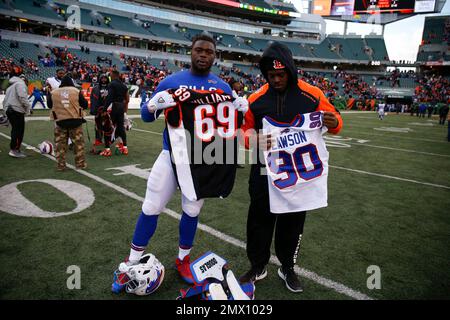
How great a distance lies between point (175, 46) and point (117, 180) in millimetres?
51723

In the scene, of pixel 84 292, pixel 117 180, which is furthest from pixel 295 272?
pixel 117 180

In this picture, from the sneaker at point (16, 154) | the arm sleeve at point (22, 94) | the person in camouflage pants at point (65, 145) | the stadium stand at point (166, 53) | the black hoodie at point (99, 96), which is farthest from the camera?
the stadium stand at point (166, 53)

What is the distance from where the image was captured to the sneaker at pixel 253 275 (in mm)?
2668

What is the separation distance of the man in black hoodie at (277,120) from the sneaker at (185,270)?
1.63 ft

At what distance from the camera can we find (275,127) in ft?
8.20

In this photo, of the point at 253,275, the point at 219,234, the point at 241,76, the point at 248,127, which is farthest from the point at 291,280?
the point at 241,76

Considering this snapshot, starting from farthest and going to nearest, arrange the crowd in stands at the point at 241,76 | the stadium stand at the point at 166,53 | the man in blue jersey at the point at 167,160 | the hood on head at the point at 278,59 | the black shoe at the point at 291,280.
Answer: the stadium stand at the point at 166,53, the crowd in stands at the point at 241,76, the black shoe at the point at 291,280, the man in blue jersey at the point at 167,160, the hood on head at the point at 278,59

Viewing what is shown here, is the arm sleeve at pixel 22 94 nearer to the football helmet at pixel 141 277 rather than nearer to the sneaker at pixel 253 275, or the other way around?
the football helmet at pixel 141 277

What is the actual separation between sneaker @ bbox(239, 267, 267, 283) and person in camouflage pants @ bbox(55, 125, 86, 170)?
4.79 meters

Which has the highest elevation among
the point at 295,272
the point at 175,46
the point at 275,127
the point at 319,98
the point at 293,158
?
the point at 175,46

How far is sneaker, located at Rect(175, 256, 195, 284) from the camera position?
105 inches

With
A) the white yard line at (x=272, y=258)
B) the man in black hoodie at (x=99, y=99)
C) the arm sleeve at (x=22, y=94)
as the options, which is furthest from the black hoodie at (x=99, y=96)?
the white yard line at (x=272, y=258)

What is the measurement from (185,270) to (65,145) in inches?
182
